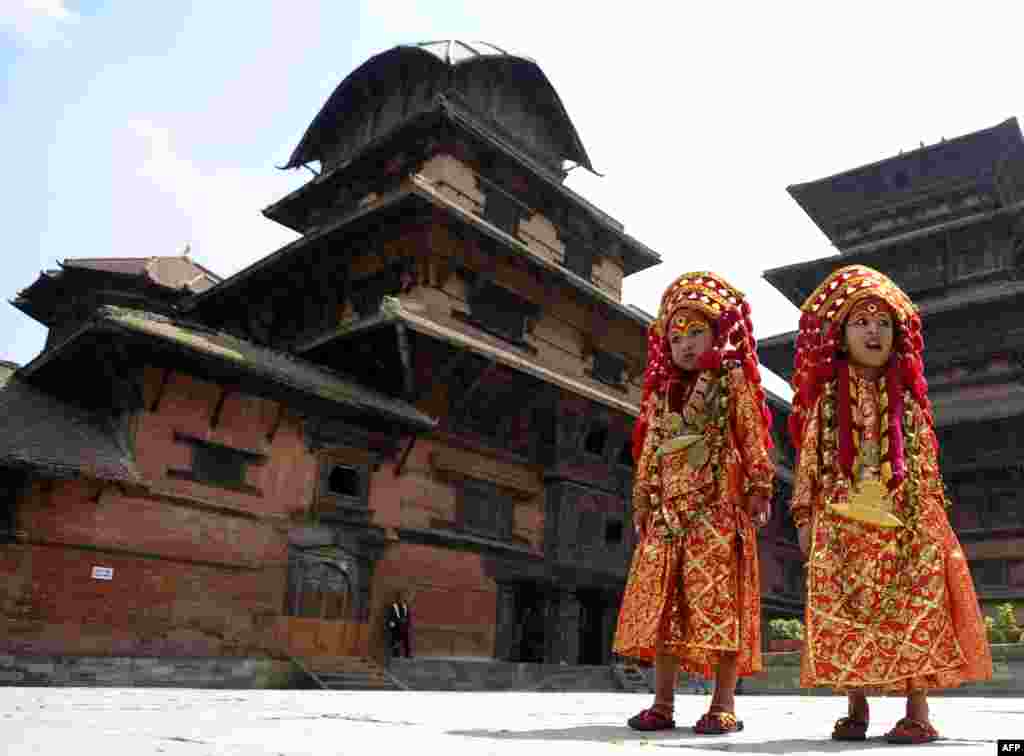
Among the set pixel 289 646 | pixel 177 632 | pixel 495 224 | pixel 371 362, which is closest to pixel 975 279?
pixel 495 224

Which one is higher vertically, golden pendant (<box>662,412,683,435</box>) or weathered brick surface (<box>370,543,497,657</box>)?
golden pendant (<box>662,412,683,435</box>)

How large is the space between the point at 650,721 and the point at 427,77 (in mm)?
18161

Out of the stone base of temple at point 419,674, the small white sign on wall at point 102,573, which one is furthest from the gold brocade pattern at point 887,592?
the small white sign on wall at point 102,573

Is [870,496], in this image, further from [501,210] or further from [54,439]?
[501,210]

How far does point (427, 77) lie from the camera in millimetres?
19656

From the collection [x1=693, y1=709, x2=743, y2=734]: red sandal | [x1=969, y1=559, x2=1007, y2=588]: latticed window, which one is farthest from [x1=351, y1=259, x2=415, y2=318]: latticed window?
[x1=969, y1=559, x2=1007, y2=588]: latticed window

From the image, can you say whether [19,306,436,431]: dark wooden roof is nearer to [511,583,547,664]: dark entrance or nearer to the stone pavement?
[511,583,547,664]: dark entrance

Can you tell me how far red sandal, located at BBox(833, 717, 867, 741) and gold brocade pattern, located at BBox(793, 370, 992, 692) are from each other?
14 centimetres

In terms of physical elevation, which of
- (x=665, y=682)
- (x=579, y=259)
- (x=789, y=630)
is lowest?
(x=665, y=682)

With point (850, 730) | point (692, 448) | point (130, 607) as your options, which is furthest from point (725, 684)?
point (130, 607)

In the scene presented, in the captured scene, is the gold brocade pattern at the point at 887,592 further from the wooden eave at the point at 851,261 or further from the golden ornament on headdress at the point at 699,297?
the wooden eave at the point at 851,261

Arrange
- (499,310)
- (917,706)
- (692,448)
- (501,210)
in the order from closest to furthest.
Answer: (917,706)
(692,448)
(499,310)
(501,210)

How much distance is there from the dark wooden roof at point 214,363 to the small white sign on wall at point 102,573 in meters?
2.72

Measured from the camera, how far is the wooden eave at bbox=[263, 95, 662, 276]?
56.1ft
